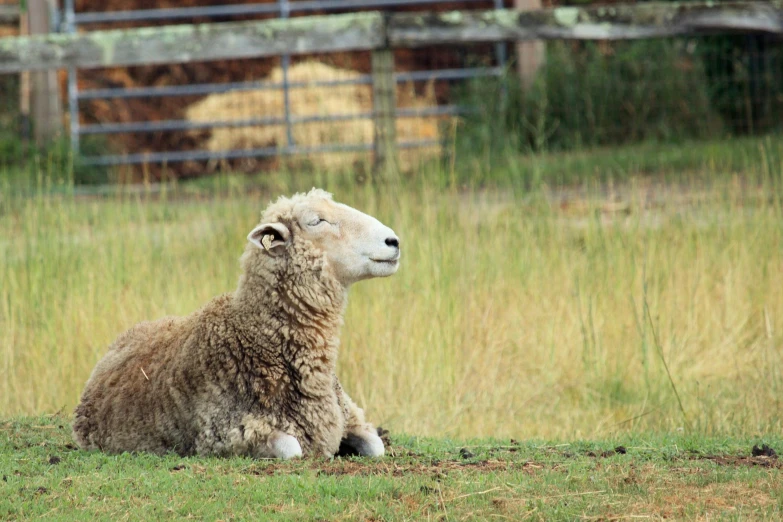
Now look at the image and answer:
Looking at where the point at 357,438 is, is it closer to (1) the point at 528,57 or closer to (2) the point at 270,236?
(2) the point at 270,236

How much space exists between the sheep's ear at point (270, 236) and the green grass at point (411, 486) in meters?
0.92

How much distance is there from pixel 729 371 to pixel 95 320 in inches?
152

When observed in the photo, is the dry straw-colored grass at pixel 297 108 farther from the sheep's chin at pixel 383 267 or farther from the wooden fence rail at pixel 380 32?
the sheep's chin at pixel 383 267

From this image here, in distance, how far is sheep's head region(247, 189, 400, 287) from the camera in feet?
16.3

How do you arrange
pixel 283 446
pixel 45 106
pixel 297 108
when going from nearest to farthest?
pixel 283 446, pixel 45 106, pixel 297 108

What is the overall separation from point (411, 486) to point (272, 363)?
924mm

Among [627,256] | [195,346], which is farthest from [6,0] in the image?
[195,346]

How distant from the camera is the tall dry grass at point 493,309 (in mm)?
6691

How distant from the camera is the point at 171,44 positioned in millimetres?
9805

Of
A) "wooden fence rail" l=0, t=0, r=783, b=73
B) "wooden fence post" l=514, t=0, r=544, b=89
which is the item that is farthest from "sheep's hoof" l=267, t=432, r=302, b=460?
"wooden fence post" l=514, t=0, r=544, b=89

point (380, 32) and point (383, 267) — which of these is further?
point (380, 32)

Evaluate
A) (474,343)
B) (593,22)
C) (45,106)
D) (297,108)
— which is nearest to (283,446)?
(474,343)

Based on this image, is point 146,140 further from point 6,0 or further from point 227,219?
point 227,219

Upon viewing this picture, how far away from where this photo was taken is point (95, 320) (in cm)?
709
